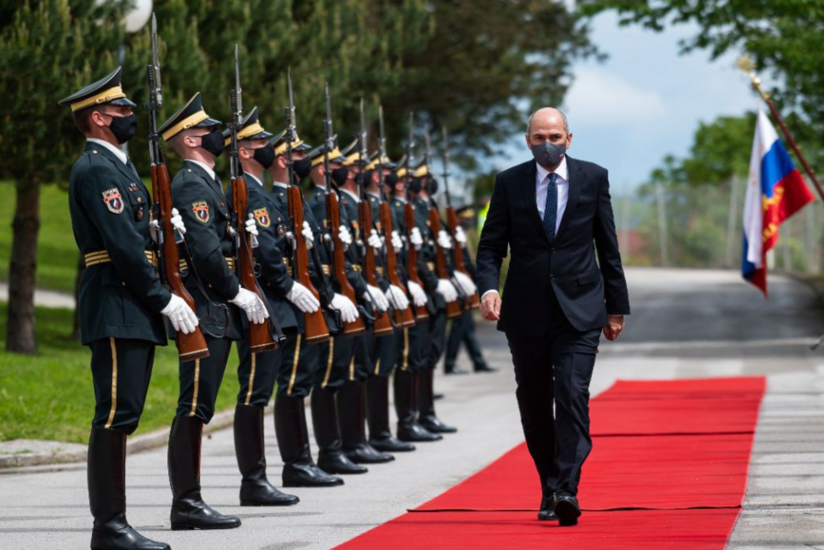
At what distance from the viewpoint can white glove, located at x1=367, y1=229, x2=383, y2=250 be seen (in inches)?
443

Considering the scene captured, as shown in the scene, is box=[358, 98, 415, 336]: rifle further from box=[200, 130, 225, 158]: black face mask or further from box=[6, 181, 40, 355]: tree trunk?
box=[6, 181, 40, 355]: tree trunk

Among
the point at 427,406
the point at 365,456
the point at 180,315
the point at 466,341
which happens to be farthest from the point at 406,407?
the point at 466,341

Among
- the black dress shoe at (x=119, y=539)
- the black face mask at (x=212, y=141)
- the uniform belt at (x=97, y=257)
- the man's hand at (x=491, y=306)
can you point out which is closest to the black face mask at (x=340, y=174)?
the black face mask at (x=212, y=141)

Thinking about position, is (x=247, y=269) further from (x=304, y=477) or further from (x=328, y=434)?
(x=328, y=434)

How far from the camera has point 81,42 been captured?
1608 centimetres

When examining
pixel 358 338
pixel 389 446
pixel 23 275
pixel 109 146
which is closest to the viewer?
pixel 109 146

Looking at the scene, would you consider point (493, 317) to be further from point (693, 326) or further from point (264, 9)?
point (693, 326)

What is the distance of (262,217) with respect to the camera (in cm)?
913

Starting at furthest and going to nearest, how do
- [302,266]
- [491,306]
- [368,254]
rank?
[368,254]
[302,266]
[491,306]

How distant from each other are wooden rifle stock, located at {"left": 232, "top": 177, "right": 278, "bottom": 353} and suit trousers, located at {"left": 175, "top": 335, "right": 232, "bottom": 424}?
1.48 ft

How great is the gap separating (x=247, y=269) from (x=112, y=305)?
4.40ft

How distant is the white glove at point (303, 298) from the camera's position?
9.23 meters

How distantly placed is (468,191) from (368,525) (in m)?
27.9

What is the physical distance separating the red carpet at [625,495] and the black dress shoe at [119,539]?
0.85m
